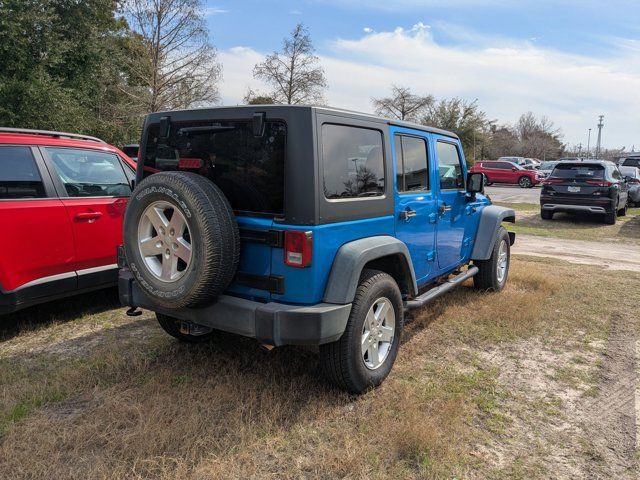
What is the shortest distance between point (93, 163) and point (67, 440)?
3.18 meters

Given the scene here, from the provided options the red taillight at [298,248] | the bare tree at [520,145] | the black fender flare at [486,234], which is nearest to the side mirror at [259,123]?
the red taillight at [298,248]

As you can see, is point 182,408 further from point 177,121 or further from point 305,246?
point 177,121

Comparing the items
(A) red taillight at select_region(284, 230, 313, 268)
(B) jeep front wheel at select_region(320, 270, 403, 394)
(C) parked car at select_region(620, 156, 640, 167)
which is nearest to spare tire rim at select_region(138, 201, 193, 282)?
(A) red taillight at select_region(284, 230, 313, 268)

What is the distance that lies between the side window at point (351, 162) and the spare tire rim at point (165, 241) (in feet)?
3.11

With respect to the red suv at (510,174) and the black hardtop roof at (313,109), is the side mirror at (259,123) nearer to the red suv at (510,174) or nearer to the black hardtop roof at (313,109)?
the black hardtop roof at (313,109)

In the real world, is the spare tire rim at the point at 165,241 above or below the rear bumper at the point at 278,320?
above

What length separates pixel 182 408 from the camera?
10.0 ft

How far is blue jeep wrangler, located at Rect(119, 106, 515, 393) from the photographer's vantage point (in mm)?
2859

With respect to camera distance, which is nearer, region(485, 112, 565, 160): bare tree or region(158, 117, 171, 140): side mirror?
region(158, 117, 171, 140): side mirror

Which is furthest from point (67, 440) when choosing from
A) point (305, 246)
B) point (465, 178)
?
point (465, 178)

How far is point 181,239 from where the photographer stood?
296cm

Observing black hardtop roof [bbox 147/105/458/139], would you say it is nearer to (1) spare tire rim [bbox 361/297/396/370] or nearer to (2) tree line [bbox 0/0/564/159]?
(1) spare tire rim [bbox 361/297/396/370]

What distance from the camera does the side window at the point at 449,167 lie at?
15.4 feet

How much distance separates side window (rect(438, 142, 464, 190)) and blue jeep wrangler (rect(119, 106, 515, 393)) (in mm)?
1101
